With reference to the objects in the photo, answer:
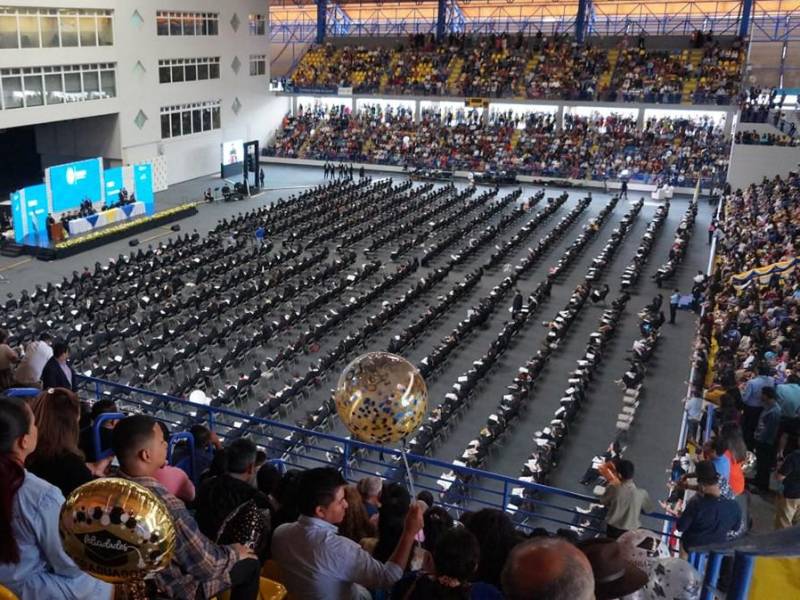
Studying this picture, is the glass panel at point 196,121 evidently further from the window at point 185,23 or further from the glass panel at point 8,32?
the glass panel at point 8,32

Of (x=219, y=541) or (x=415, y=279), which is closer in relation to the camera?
(x=219, y=541)

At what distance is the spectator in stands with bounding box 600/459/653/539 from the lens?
5.55 metres

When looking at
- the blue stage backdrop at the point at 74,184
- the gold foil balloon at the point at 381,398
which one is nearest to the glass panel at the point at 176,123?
the blue stage backdrop at the point at 74,184

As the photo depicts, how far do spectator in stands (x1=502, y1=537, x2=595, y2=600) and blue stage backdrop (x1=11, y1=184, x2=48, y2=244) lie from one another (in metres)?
22.1

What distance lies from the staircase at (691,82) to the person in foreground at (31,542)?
114 feet

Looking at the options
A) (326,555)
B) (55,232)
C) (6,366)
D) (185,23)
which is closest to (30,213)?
(55,232)

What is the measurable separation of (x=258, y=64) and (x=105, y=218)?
52.9ft

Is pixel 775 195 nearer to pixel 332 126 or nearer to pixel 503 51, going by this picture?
pixel 503 51

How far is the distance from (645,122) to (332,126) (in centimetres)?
1576

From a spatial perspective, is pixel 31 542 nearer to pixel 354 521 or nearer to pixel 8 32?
pixel 354 521

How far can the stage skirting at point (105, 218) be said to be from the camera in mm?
22312

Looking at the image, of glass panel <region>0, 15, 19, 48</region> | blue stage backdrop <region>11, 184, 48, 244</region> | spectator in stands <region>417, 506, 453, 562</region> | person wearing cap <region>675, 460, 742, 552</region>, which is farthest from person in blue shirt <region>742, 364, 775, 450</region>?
glass panel <region>0, 15, 19, 48</region>

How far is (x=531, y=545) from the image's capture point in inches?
89.1

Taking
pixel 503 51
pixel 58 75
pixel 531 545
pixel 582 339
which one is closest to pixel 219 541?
pixel 531 545
